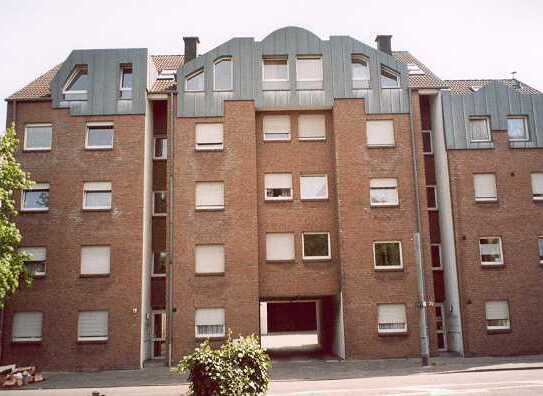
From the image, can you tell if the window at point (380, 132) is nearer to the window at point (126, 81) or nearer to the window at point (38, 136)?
the window at point (126, 81)

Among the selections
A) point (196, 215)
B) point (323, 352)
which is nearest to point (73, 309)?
point (196, 215)

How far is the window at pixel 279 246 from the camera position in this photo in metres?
26.9

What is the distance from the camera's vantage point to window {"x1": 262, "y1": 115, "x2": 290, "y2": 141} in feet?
92.6

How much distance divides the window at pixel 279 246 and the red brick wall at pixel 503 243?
326 inches

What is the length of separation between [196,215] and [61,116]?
8540 mm

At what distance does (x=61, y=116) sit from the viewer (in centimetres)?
2734

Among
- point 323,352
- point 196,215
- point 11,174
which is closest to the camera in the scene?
point 11,174

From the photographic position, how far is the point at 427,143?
1155 inches

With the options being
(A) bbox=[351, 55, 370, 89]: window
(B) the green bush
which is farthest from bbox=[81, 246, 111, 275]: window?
(B) the green bush

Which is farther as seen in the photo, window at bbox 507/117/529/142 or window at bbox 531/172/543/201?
window at bbox 507/117/529/142

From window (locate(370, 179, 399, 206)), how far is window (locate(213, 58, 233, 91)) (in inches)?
352

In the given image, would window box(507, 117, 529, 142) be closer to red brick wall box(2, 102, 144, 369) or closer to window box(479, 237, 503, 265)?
window box(479, 237, 503, 265)

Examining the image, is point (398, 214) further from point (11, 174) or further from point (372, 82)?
point (11, 174)

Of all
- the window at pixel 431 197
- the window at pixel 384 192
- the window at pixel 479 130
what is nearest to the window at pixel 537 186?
the window at pixel 479 130
